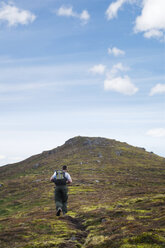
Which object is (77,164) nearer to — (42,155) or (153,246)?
(42,155)

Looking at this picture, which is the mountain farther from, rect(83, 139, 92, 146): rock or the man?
the man

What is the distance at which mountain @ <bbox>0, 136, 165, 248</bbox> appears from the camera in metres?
20.2

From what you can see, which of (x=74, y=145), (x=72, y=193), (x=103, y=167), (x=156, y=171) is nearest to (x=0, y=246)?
(x=72, y=193)

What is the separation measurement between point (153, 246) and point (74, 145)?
6518 inches

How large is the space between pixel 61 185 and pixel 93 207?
22.4 meters

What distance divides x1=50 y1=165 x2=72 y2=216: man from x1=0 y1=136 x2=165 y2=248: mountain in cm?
293

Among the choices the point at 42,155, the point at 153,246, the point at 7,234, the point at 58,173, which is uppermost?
the point at 42,155

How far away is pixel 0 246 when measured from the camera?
22.0m

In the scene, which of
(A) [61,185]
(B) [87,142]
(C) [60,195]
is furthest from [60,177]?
(B) [87,142]

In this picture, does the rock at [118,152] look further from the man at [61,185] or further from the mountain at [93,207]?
the man at [61,185]

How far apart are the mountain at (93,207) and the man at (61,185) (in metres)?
2.93

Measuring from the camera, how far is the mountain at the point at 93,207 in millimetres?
20234

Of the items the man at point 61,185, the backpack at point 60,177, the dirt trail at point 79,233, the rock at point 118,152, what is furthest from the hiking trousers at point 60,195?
the rock at point 118,152

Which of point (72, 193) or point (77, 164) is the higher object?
point (77, 164)
